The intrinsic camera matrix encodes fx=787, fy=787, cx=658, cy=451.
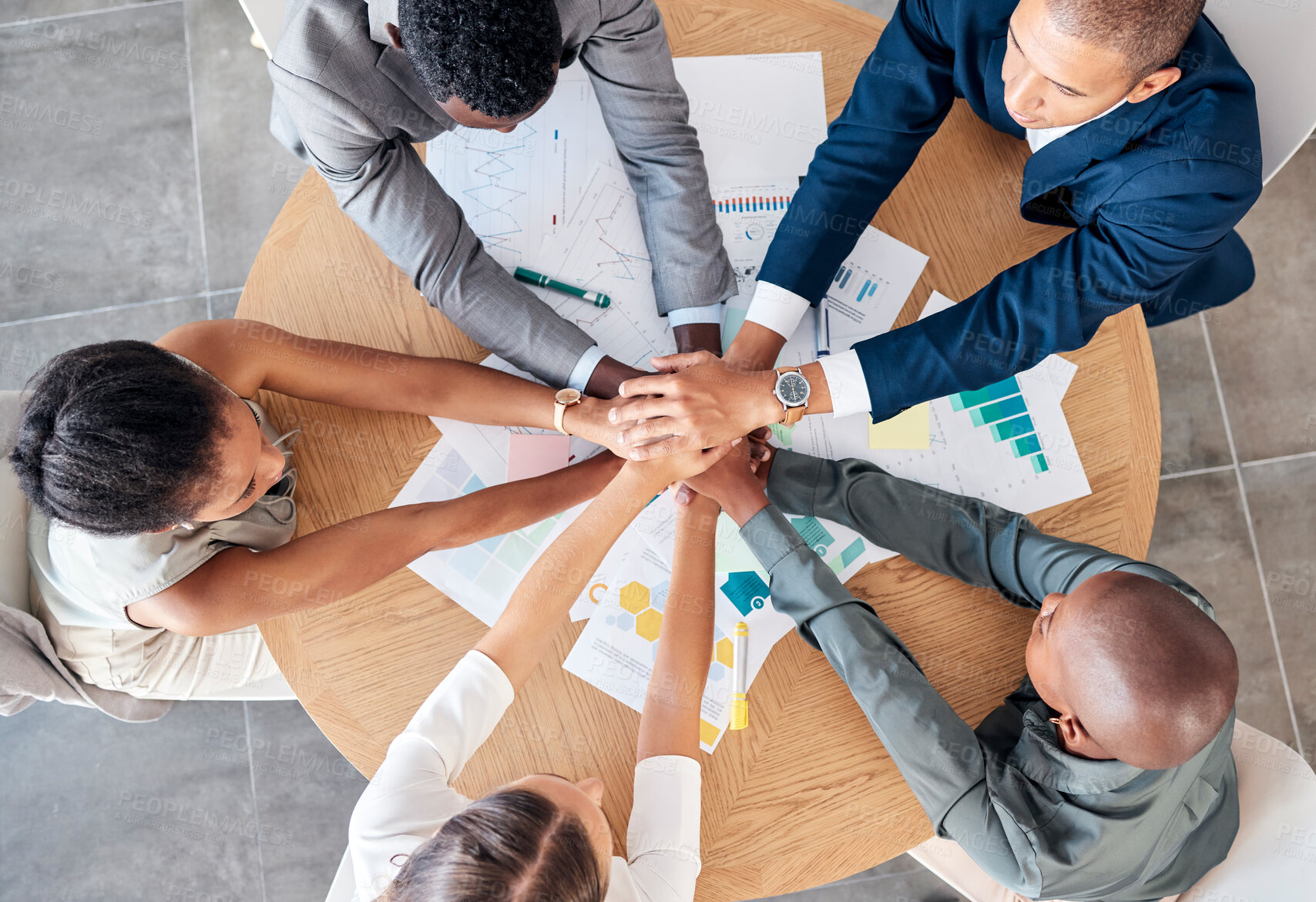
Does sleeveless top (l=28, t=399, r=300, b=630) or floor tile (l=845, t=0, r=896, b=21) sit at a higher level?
floor tile (l=845, t=0, r=896, b=21)

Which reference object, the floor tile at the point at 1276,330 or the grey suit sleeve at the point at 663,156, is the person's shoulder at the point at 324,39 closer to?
the grey suit sleeve at the point at 663,156

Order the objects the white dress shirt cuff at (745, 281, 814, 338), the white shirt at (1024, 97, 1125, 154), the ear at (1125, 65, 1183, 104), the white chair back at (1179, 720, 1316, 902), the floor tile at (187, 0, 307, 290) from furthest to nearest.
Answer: the floor tile at (187, 0, 307, 290) → the white dress shirt cuff at (745, 281, 814, 338) → the white chair back at (1179, 720, 1316, 902) → the white shirt at (1024, 97, 1125, 154) → the ear at (1125, 65, 1183, 104)

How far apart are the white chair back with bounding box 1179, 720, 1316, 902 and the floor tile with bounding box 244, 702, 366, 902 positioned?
185 centimetres

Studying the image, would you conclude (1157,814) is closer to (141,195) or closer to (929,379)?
(929,379)

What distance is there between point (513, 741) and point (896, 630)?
64 centimetres

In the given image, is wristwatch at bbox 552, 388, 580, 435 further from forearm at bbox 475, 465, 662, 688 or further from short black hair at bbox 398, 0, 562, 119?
short black hair at bbox 398, 0, 562, 119

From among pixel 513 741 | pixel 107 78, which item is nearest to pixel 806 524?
pixel 513 741

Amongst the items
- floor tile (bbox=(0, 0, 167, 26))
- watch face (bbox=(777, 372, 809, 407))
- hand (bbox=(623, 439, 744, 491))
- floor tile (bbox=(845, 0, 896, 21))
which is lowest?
hand (bbox=(623, 439, 744, 491))

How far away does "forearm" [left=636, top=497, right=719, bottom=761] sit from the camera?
117 cm

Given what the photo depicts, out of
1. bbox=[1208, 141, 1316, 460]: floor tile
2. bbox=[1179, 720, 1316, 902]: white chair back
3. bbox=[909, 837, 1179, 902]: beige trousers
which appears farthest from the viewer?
bbox=[1208, 141, 1316, 460]: floor tile

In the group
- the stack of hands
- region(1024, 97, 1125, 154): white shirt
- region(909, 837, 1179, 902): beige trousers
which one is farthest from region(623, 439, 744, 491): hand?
region(909, 837, 1179, 902): beige trousers

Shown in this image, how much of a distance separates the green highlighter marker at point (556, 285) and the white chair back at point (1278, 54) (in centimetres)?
101

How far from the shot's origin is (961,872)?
149cm

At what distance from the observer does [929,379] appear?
125 cm
